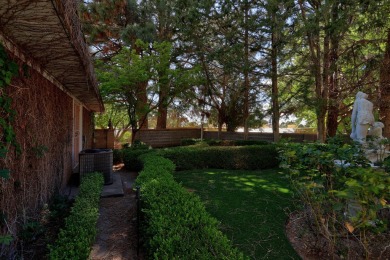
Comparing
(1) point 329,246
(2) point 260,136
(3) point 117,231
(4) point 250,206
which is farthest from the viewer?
(2) point 260,136

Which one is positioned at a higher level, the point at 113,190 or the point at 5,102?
the point at 5,102

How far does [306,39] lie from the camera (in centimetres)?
1199

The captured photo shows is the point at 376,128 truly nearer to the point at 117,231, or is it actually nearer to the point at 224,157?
the point at 117,231

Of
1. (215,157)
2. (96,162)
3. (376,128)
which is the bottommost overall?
(215,157)

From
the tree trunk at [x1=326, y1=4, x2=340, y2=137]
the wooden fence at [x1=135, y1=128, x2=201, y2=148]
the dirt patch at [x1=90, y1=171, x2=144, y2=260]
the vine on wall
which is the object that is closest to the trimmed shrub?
the tree trunk at [x1=326, y1=4, x2=340, y2=137]

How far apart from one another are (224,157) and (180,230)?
708 centimetres

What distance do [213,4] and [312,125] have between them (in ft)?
45.3

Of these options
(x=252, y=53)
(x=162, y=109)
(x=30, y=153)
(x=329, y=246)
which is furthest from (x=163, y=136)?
(x=329, y=246)

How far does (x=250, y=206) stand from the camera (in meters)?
4.81

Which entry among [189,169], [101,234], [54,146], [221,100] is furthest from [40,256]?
[221,100]

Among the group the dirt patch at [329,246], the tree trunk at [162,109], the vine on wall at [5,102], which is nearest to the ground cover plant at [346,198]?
the dirt patch at [329,246]

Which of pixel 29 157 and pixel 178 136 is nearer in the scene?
pixel 29 157

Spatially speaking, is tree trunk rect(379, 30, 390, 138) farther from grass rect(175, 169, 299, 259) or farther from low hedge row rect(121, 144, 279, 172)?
grass rect(175, 169, 299, 259)

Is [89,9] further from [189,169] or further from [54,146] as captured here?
[54,146]
